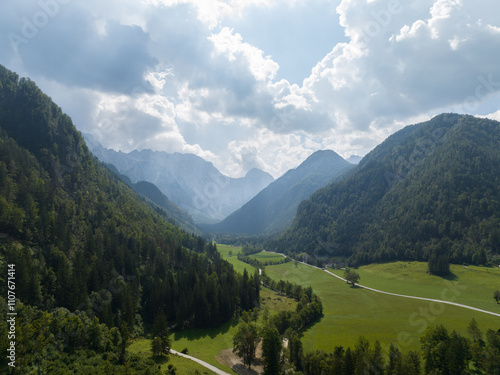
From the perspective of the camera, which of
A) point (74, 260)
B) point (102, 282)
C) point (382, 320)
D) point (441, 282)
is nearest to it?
point (74, 260)

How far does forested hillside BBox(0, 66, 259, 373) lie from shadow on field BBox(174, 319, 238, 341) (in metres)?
3.24

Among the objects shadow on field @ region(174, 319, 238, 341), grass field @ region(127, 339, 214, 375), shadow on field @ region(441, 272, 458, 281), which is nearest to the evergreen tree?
grass field @ region(127, 339, 214, 375)

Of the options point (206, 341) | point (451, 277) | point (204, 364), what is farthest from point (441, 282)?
point (204, 364)

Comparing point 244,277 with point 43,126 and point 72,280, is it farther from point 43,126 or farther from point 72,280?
point 43,126

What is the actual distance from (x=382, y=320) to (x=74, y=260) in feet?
405

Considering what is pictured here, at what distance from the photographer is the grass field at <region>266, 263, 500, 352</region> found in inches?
3501

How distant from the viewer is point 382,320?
10575 centimetres

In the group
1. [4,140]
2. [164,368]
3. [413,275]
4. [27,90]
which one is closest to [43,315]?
[164,368]

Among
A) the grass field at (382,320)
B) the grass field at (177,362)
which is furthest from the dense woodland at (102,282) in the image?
the grass field at (382,320)

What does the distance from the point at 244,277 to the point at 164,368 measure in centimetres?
7276

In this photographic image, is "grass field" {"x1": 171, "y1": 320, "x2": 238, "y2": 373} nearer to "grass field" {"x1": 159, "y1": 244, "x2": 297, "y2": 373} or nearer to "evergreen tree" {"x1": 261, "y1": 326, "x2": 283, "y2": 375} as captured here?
"grass field" {"x1": 159, "y1": 244, "x2": 297, "y2": 373}

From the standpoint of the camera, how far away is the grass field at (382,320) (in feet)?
292

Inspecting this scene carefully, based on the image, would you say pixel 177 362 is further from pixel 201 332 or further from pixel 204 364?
pixel 201 332

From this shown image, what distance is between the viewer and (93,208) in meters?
147
